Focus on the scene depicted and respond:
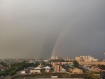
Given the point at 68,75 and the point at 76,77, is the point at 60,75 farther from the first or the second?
the point at 76,77

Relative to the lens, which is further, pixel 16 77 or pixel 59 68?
pixel 59 68

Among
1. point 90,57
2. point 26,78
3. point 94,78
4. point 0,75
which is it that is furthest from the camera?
point 90,57

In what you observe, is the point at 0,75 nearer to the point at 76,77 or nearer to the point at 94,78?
the point at 76,77

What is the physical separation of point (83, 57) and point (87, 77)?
28.5 m

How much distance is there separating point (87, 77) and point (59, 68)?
516 cm

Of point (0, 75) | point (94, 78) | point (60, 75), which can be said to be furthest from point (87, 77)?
point (0, 75)

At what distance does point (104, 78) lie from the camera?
12.2m

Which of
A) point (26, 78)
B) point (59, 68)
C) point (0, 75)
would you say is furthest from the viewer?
point (59, 68)

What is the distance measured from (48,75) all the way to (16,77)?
412 centimetres

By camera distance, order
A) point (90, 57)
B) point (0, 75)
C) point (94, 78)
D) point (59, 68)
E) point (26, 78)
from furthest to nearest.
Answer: point (90, 57) → point (59, 68) → point (0, 75) → point (26, 78) → point (94, 78)

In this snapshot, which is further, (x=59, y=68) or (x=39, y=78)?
(x=59, y=68)

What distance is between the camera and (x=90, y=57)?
3884 centimetres

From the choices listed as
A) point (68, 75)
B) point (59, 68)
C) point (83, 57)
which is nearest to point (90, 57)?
point (83, 57)

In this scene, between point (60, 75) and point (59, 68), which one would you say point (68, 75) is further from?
point (59, 68)
